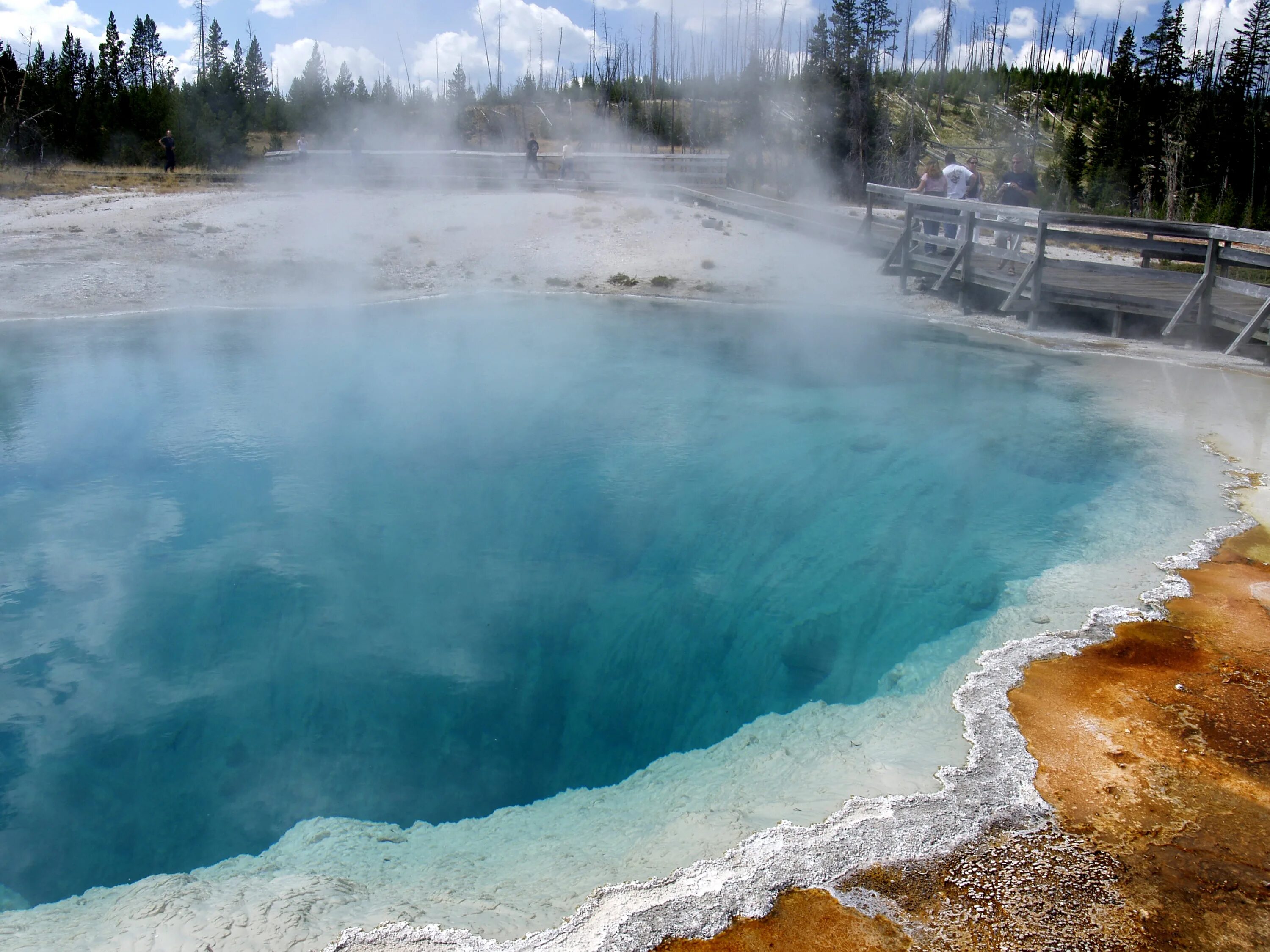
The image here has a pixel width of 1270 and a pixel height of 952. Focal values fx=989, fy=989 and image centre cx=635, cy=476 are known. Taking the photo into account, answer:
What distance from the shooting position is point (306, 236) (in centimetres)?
1166

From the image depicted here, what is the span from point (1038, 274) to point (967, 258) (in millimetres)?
886

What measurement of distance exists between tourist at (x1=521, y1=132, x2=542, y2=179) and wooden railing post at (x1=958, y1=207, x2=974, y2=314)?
8829mm

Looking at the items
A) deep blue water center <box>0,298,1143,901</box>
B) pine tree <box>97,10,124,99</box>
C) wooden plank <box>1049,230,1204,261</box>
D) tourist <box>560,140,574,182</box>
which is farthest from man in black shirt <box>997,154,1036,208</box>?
pine tree <box>97,10,124,99</box>

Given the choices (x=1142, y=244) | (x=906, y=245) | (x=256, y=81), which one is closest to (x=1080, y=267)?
(x=1142, y=244)

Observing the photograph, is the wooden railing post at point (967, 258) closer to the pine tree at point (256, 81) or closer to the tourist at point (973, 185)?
the tourist at point (973, 185)

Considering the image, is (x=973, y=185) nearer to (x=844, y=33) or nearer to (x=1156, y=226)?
(x=1156, y=226)

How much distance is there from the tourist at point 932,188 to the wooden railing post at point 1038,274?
157cm

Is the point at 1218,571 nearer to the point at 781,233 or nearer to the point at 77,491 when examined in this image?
the point at 77,491

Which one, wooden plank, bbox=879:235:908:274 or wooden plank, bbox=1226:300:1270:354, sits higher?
wooden plank, bbox=879:235:908:274

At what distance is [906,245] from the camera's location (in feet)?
32.2

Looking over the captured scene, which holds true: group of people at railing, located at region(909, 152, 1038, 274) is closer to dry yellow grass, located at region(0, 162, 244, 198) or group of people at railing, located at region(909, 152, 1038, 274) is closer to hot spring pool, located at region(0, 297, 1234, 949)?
hot spring pool, located at region(0, 297, 1234, 949)

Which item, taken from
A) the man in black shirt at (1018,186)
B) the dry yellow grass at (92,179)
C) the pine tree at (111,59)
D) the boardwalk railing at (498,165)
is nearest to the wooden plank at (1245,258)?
the man in black shirt at (1018,186)

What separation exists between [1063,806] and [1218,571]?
5.86 feet

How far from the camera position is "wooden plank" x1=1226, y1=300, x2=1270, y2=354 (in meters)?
6.68
